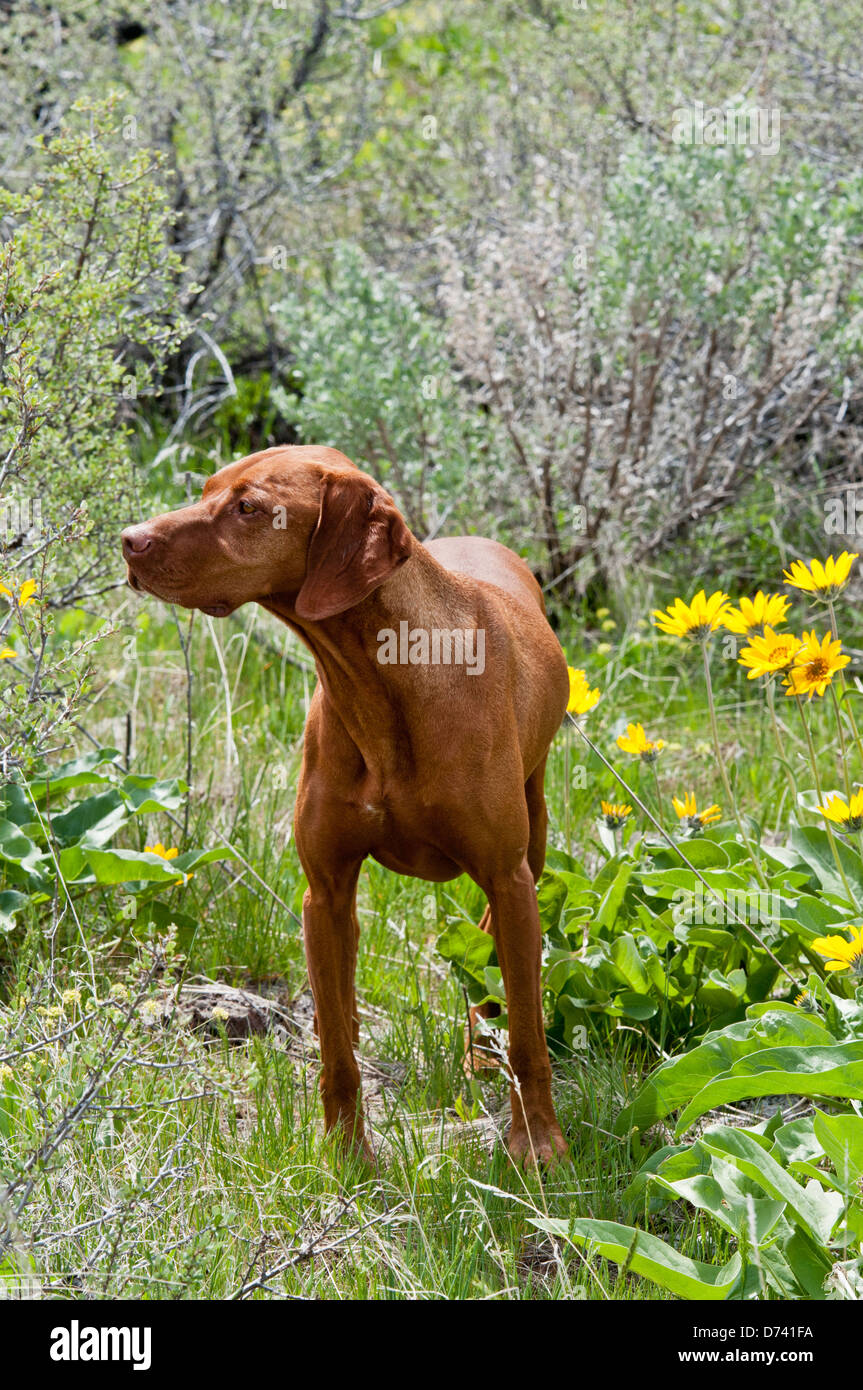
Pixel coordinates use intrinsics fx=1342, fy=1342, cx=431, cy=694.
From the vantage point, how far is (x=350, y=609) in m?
2.36

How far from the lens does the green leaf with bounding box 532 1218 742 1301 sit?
207cm

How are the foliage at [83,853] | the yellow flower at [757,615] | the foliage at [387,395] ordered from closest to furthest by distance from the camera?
the yellow flower at [757,615] → the foliage at [83,853] → the foliage at [387,395]

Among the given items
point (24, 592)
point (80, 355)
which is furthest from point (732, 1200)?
point (80, 355)

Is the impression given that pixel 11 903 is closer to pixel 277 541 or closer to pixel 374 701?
pixel 374 701

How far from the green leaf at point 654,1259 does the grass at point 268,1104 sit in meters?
0.06

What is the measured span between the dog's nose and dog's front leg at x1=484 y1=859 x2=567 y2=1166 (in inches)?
35.4

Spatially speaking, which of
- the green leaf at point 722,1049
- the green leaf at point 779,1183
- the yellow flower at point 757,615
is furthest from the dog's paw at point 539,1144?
the yellow flower at point 757,615

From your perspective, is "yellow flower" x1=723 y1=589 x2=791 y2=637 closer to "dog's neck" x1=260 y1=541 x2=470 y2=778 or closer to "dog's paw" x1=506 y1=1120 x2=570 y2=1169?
"dog's neck" x1=260 y1=541 x2=470 y2=778

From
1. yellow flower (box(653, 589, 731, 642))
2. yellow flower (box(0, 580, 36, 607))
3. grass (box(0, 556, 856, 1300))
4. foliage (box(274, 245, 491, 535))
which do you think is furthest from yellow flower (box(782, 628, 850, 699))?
foliage (box(274, 245, 491, 535))

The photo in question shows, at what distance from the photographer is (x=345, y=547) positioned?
7.42ft

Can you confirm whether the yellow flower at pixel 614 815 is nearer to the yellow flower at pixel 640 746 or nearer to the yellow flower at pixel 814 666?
the yellow flower at pixel 640 746

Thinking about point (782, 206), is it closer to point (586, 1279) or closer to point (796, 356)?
point (796, 356)

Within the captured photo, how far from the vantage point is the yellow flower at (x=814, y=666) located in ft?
8.96

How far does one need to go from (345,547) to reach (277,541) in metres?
0.12
